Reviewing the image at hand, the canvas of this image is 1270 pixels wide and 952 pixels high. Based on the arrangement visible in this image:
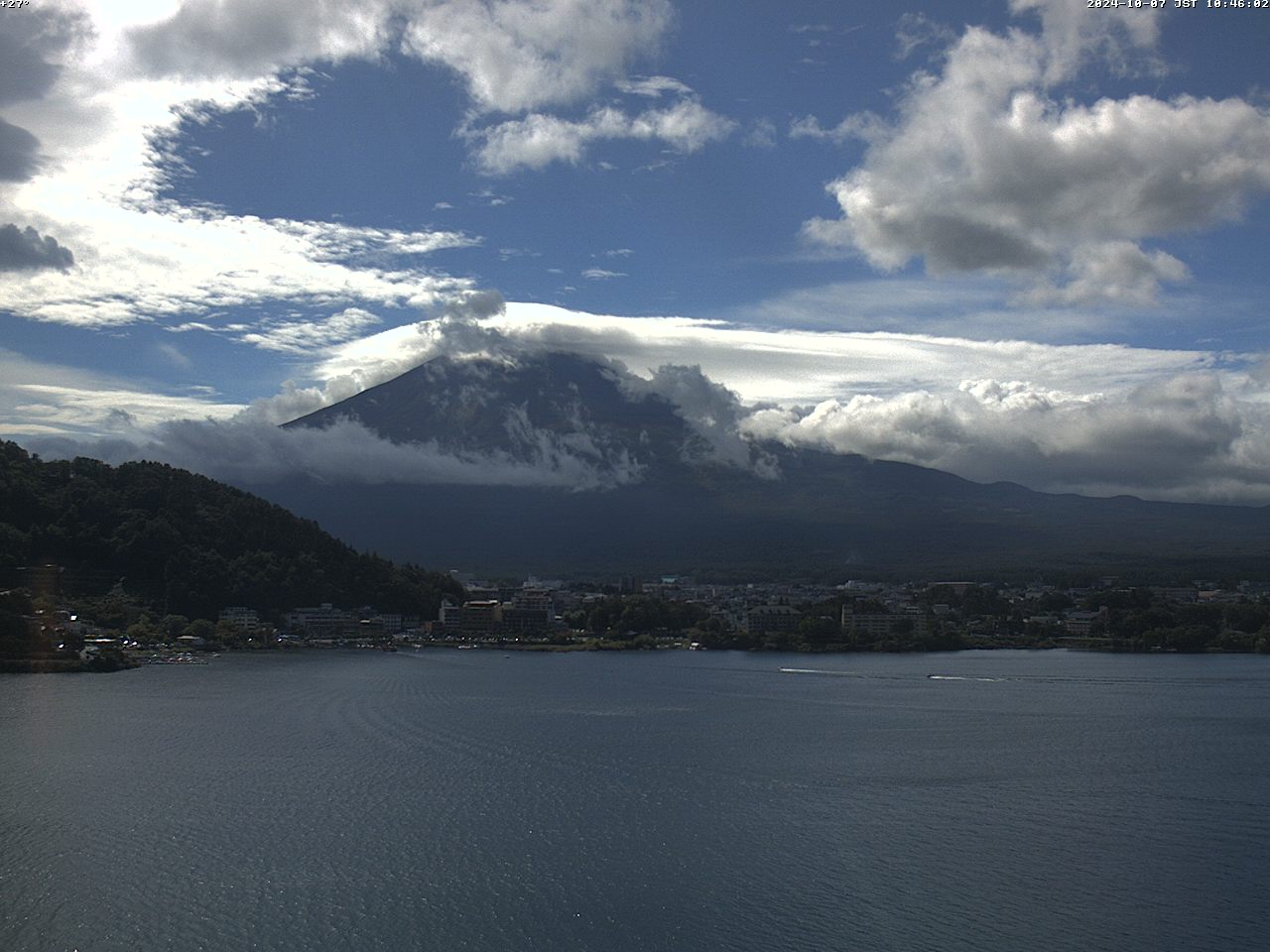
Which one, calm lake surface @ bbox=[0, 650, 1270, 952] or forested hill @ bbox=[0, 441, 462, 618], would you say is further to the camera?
forested hill @ bbox=[0, 441, 462, 618]

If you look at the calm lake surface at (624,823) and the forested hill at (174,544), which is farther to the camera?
the forested hill at (174,544)

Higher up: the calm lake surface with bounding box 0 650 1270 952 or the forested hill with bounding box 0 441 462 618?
the forested hill with bounding box 0 441 462 618

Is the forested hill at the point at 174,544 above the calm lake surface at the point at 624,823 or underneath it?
above

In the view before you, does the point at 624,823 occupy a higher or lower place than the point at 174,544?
lower

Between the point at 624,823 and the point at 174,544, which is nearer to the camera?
the point at 624,823

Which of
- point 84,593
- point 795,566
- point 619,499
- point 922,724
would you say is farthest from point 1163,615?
point 619,499
